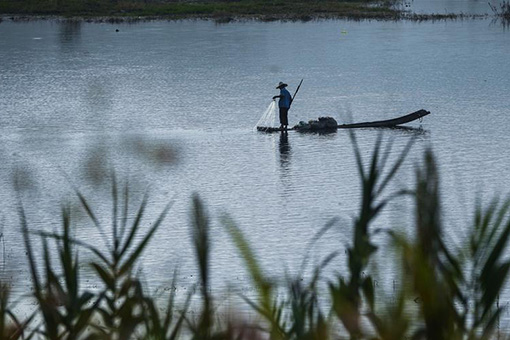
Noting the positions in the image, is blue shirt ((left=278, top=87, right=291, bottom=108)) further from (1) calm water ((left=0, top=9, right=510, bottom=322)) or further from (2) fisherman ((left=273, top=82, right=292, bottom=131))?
(1) calm water ((left=0, top=9, right=510, bottom=322))

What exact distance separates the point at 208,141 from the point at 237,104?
248 inches

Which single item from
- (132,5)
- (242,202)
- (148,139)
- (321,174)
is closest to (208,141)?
(148,139)

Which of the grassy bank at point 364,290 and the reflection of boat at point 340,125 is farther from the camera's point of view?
the reflection of boat at point 340,125

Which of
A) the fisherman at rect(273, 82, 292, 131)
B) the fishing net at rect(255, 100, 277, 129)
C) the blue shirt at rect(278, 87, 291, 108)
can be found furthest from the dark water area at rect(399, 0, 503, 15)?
the blue shirt at rect(278, 87, 291, 108)

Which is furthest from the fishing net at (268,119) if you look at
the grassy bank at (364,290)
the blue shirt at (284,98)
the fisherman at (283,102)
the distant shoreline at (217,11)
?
the distant shoreline at (217,11)

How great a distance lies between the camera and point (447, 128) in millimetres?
26469

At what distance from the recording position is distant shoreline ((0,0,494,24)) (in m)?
61.5

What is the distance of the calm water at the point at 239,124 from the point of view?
1581cm

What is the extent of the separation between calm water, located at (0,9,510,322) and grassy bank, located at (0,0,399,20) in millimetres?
5491

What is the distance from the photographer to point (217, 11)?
2485 inches

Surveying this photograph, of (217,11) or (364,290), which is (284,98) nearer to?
(364,290)

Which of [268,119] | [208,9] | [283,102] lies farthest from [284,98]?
[208,9]

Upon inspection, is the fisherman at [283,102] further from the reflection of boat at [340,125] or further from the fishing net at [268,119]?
the fishing net at [268,119]

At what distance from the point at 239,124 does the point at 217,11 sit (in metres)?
36.5
